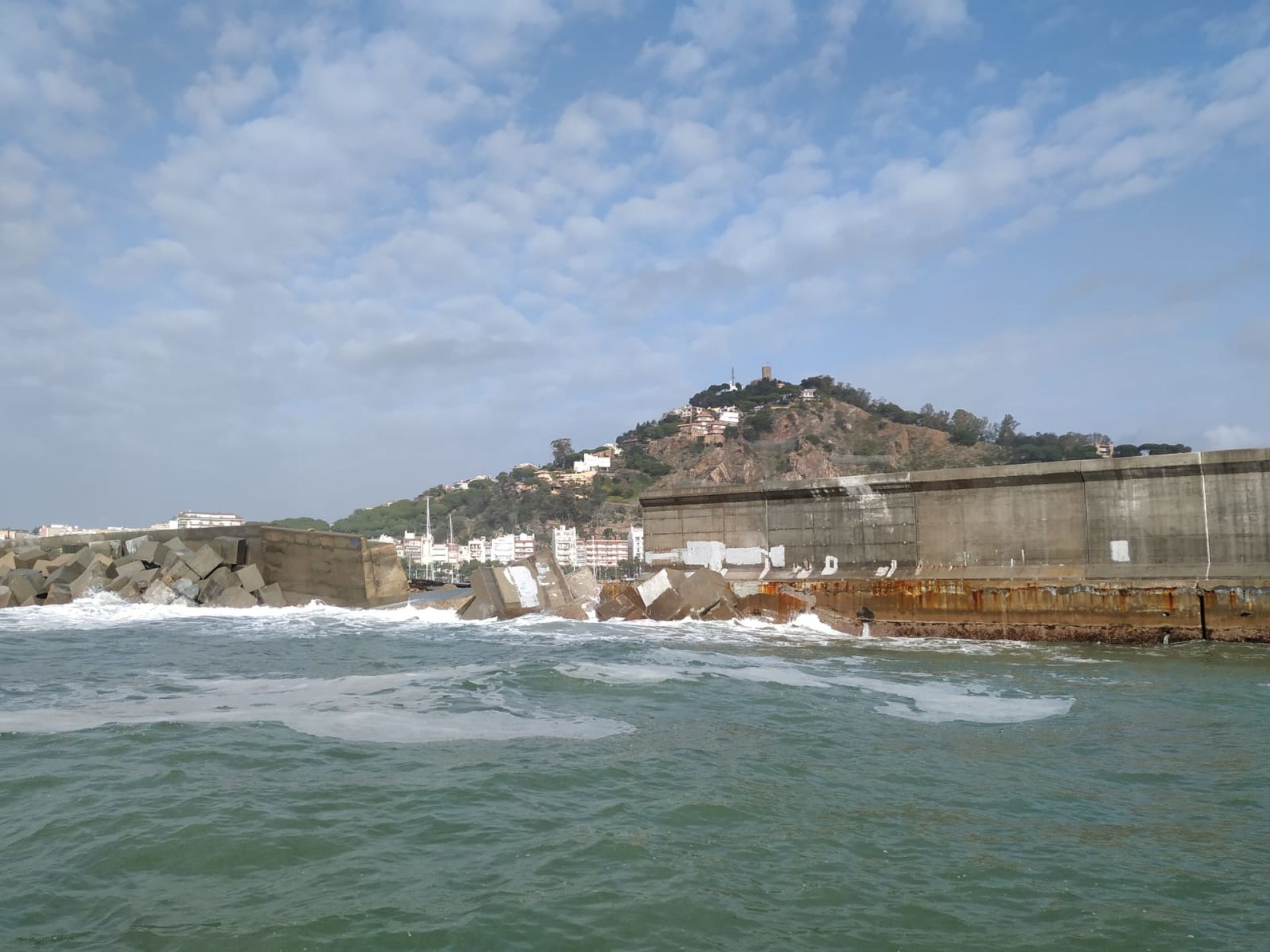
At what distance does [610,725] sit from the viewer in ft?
20.5

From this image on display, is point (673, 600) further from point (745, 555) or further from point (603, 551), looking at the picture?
point (603, 551)

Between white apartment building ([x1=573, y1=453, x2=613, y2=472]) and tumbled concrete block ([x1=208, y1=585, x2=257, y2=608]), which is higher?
white apartment building ([x1=573, y1=453, x2=613, y2=472])

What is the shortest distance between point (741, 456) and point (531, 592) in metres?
102

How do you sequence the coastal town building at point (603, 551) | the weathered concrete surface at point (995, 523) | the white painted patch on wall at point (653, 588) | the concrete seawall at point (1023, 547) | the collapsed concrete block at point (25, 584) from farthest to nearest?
the coastal town building at point (603, 551) → the collapsed concrete block at point (25, 584) → the white painted patch on wall at point (653, 588) → the weathered concrete surface at point (995, 523) → the concrete seawall at point (1023, 547)

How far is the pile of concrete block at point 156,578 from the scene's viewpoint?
1906 cm

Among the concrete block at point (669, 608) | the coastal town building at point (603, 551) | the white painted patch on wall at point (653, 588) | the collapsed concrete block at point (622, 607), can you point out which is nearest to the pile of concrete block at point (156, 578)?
the collapsed concrete block at point (622, 607)

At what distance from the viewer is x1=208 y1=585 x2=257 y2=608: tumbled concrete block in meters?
18.7

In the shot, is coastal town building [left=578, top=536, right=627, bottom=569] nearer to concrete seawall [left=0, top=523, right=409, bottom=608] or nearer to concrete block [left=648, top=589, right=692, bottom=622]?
concrete seawall [left=0, top=523, right=409, bottom=608]

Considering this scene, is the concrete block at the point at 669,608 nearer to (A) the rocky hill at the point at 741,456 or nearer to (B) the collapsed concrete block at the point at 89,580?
(B) the collapsed concrete block at the point at 89,580

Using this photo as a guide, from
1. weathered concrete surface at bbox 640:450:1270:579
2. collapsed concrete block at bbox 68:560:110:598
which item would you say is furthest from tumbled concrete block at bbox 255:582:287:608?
weathered concrete surface at bbox 640:450:1270:579

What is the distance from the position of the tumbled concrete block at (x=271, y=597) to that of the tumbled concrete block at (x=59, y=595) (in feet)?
14.4

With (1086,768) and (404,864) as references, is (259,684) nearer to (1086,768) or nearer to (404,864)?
(404,864)

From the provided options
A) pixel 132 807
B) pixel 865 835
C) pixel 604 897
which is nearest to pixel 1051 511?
pixel 865 835

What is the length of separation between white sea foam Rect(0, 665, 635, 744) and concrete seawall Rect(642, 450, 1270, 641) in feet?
24.1
